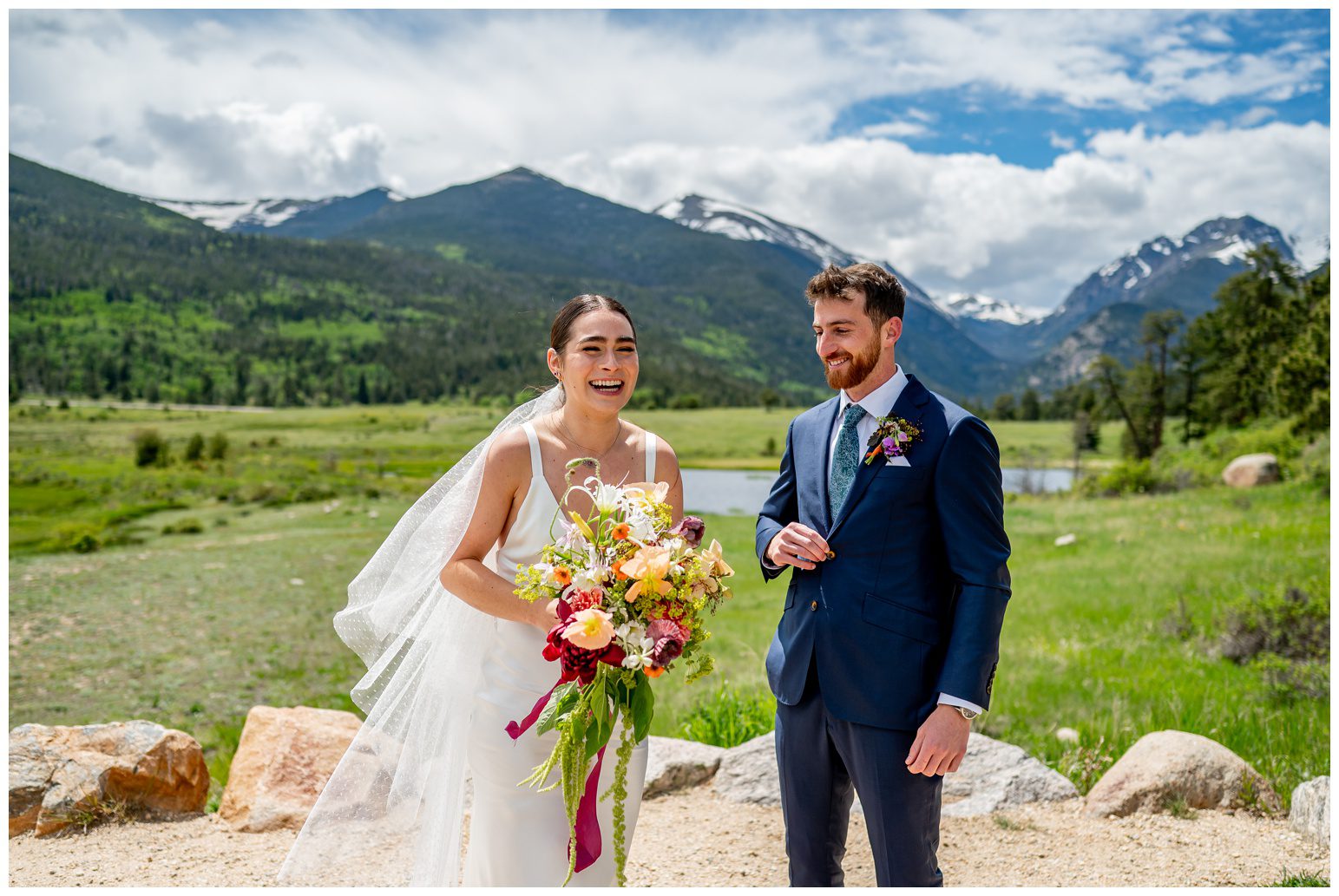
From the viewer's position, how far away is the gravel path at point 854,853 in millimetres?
5004

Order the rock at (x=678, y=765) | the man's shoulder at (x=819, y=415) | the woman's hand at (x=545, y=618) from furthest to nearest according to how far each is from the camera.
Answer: the rock at (x=678, y=765) → the man's shoulder at (x=819, y=415) → the woman's hand at (x=545, y=618)

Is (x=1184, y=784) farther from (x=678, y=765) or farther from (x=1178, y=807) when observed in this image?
(x=678, y=765)

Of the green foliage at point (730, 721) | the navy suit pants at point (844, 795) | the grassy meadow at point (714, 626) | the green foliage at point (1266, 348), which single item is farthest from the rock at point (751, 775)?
the green foliage at point (1266, 348)

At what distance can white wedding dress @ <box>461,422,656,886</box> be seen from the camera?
11.0 feet

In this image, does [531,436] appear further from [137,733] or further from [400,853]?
[137,733]

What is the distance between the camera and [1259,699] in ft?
28.7

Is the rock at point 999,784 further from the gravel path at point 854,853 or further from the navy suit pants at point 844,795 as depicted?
the navy suit pants at point 844,795

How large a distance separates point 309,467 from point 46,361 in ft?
227

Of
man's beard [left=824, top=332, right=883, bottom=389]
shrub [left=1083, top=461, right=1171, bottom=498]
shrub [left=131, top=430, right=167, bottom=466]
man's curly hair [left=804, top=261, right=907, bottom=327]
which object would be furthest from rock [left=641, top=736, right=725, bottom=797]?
shrub [left=131, top=430, right=167, bottom=466]

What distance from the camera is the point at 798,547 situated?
10.0 ft

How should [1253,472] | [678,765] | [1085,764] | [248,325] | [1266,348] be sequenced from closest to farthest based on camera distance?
[678,765] < [1085,764] < [1253,472] < [1266,348] < [248,325]

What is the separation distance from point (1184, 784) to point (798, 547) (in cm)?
457

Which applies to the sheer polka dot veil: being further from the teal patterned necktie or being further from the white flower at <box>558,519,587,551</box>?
the teal patterned necktie

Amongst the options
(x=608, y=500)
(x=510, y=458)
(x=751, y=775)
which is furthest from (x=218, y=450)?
(x=608, y=500)
